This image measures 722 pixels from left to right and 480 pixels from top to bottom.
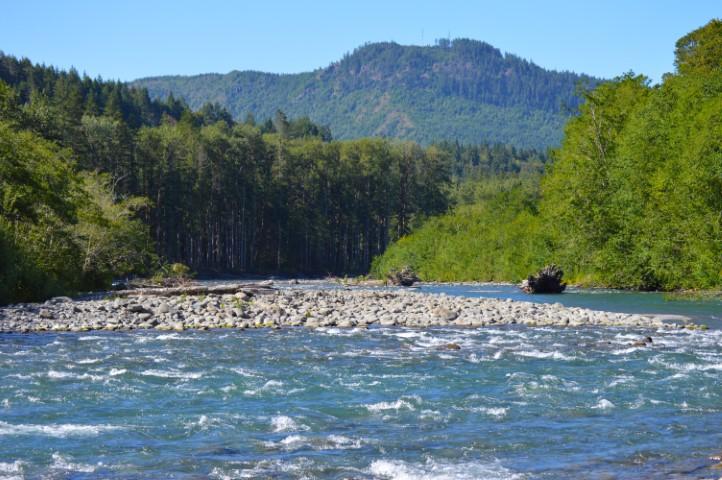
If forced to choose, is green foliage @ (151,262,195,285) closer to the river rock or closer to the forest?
the forest

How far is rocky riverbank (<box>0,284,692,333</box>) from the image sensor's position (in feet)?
88.3

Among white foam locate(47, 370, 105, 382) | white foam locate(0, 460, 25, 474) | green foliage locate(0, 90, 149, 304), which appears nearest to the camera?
white foam locate(0, 460, 25, 474)

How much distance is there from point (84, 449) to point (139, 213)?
84.2 meters

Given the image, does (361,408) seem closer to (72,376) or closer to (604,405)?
(604,405)

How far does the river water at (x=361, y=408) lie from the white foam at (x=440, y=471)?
0.03 m

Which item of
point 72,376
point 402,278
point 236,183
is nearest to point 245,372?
point 72,376

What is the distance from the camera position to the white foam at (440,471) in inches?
392

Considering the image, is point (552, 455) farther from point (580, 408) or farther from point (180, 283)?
point (180, 283)

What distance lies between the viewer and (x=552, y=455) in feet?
35.9

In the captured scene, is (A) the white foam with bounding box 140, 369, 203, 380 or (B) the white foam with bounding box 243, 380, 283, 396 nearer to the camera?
(B) the white foam with bounding box 243, 380, 283, 396

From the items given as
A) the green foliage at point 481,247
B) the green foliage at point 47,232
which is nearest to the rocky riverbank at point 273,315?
the green foliage at point 47,232

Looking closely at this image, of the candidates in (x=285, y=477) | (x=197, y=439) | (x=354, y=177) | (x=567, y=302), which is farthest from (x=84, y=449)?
(x=354, y=177)

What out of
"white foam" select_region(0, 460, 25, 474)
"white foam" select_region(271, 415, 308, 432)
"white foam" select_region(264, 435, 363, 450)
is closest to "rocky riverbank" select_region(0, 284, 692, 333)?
"white foam" select_region(271, 415, 308, 432)

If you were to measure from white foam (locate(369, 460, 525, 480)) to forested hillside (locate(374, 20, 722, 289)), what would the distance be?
30619 mm
